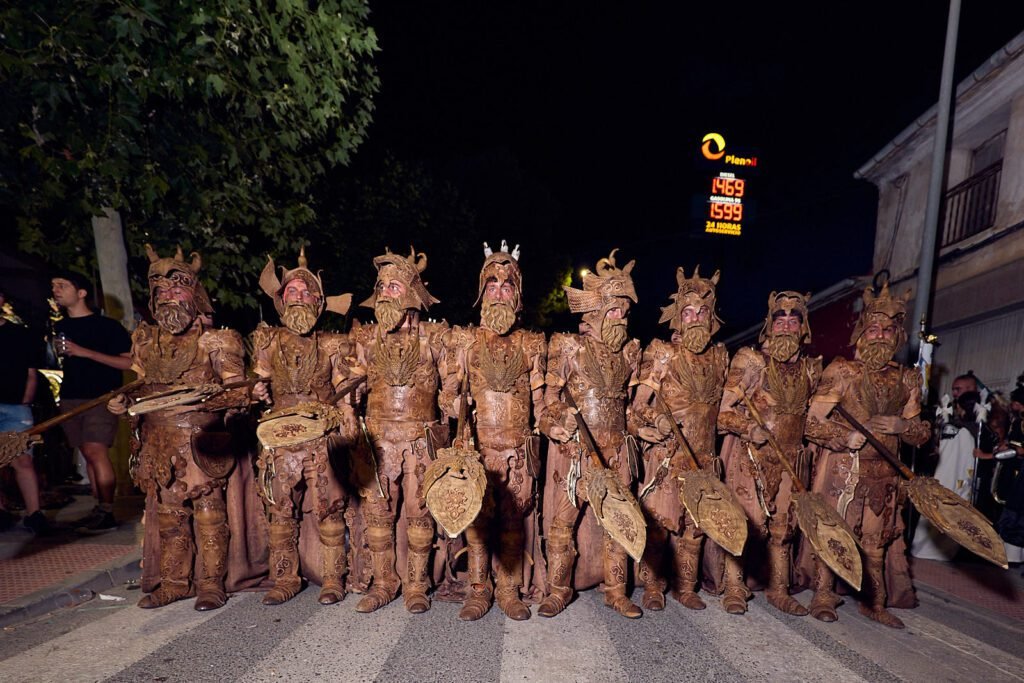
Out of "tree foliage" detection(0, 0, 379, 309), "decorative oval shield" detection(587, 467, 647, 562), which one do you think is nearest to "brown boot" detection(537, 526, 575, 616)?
"decorative oval shield" detection(587, 467, 647, 562)

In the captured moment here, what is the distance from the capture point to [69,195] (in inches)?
246

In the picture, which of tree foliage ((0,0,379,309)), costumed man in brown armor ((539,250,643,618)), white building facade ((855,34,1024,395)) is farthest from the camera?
white building facade ((855,34,1024,395))

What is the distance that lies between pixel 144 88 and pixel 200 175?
1369 mm

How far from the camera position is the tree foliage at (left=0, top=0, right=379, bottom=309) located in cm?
538

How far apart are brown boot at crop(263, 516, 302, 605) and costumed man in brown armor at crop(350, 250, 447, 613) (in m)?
0.70

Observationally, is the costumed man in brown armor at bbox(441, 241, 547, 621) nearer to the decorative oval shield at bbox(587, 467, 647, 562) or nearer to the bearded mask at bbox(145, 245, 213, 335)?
the decorative oval shield at bbox(587, 467, 647, 562)

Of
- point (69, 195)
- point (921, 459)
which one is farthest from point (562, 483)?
point (69, 195)

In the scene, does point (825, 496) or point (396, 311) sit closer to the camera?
point (396, 311)

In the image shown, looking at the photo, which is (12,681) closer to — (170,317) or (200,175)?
(170,317)

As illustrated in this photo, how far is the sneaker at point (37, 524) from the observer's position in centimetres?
592

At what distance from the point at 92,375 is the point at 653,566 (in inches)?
274

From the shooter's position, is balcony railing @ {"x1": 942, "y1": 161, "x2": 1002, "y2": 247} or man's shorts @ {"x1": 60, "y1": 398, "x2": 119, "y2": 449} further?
balcony railing @ {"x1": 942, "y1": 161, "x2": 1002, "y2": 247}

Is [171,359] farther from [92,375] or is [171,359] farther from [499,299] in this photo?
Result: [499,299]

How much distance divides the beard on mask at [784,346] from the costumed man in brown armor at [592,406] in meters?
1.38
